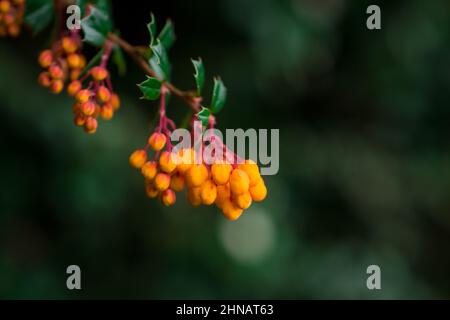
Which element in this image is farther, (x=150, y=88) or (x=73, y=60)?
(x=73, y=60)

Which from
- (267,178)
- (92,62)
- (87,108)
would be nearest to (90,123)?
(87,108)

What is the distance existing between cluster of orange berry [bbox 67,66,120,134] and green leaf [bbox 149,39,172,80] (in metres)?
0.11

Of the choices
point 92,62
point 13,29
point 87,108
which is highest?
point 13,29

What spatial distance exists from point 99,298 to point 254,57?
142 cm

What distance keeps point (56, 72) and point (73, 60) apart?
5 centimetres

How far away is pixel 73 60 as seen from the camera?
4.36 ft

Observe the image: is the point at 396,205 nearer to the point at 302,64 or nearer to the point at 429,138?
the point at 429,138

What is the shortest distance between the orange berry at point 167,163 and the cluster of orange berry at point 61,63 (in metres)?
0.32

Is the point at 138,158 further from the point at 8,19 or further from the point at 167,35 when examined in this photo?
the point at 8,19

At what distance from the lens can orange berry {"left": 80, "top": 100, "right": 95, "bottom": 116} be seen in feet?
4.05

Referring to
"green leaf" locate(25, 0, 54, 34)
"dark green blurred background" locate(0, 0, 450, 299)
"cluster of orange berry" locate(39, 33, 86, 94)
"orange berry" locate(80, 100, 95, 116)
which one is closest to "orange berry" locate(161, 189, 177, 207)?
"orange berry" locate(80, 100, 95, 116)

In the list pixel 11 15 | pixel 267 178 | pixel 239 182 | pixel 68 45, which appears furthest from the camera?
pixel 267 178

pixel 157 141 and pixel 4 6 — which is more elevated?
pixel 4 6
